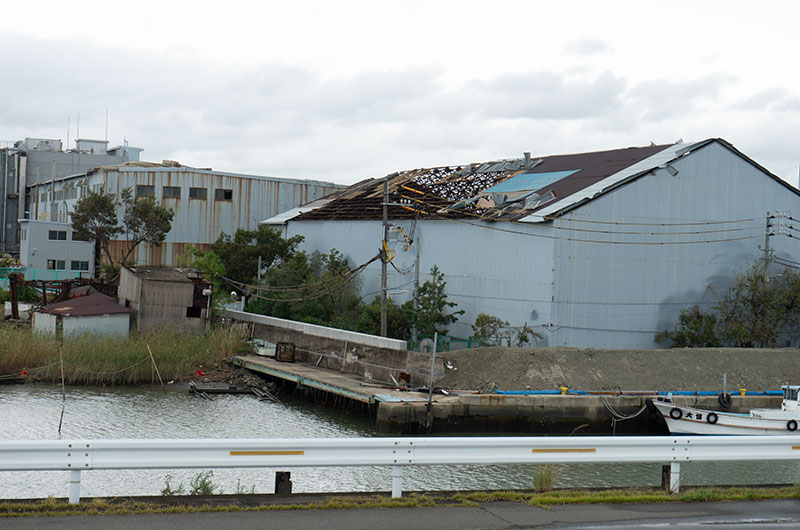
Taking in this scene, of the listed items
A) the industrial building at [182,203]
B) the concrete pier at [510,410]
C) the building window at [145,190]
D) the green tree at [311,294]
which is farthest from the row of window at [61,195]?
the concrete pier at [510,410]

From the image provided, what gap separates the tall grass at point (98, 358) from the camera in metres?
32.4

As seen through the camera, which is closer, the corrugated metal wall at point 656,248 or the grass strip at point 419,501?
the grass strip at point 419,501

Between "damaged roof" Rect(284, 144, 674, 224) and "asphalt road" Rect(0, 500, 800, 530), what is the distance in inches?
1034

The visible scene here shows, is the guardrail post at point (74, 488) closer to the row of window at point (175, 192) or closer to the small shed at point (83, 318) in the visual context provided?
the small shed at point (83, 318)

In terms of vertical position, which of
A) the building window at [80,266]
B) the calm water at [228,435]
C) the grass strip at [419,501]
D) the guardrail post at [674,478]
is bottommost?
the calm water at [228,435]

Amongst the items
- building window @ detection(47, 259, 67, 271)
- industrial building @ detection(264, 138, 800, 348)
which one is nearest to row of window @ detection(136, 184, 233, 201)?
building window @ detection(47, 259, 67, 271)

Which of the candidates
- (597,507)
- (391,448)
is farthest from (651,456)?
(391,448)

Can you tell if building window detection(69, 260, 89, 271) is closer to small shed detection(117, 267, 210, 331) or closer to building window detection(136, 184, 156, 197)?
building window detection(136, 184, 156, 197)

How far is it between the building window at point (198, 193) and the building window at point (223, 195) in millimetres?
741

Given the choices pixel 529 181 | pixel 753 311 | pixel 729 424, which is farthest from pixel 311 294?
pixel 729 424

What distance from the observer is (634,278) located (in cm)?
3706

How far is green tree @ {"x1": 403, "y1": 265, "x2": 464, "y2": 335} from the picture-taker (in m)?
37.1

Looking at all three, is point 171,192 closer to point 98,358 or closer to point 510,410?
point 98,358

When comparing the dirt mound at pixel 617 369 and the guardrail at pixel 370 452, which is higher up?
the guardrail at pixel 370 452
